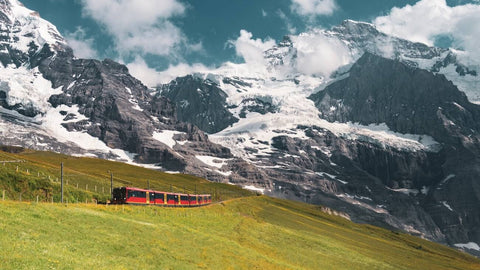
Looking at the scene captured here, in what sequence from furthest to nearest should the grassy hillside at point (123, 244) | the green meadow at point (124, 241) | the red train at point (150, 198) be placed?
the red train at point (150, 198) → the green meadow at point (124, 241) → the grassy hillside at point (123, 244)

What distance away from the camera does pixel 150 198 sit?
3334 inches

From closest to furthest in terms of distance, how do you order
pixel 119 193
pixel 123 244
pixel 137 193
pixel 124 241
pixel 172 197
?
pixel 123 244 < pixel 124 241 < pixel 119 193 < pixel 137 193 < pixel 172 197

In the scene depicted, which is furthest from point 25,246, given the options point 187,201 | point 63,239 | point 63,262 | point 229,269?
point 187,201

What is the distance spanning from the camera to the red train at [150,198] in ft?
253

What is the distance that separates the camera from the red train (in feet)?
253

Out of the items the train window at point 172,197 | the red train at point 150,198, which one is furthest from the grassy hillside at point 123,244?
the train window at point 172,197

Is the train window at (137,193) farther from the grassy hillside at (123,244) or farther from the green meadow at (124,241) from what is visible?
the grassy hillside at (123,244)

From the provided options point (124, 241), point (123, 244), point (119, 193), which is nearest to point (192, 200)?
point (119, 193)

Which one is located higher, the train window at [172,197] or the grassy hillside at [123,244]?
the train window at [172,197]

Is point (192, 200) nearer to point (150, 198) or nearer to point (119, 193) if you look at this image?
point (150, 198)

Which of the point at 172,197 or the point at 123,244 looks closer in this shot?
the point at 123,244

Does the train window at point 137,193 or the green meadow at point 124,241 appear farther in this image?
the train window at point 137,193

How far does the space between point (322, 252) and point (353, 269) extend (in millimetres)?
7977

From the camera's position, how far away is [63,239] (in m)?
34.3
